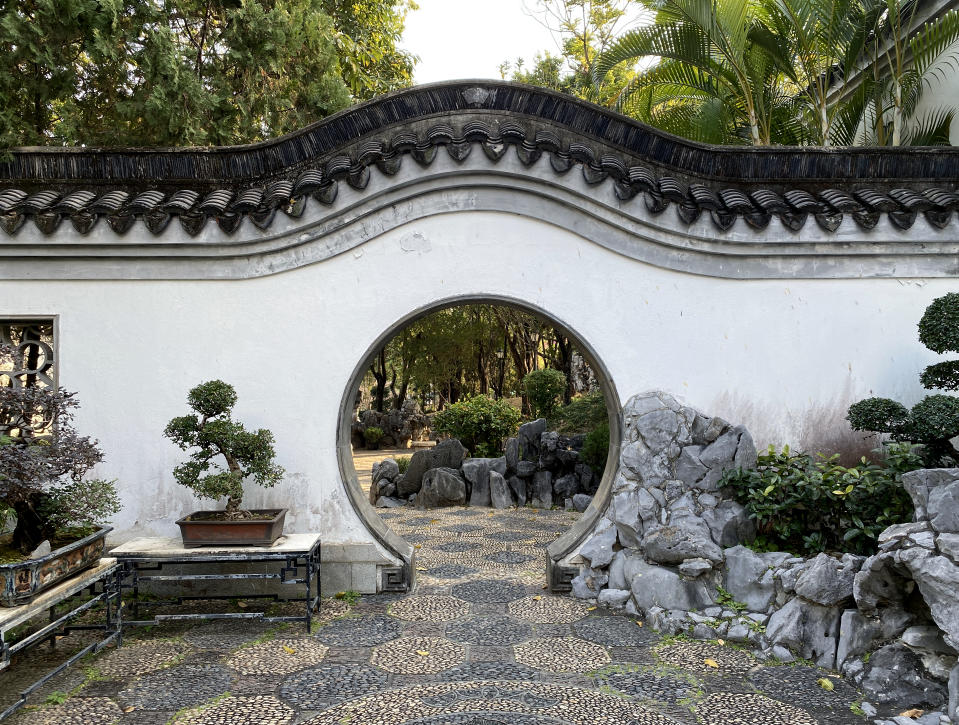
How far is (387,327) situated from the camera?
18.0 ft

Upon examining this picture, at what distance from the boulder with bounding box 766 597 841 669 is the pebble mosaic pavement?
13 centimetres

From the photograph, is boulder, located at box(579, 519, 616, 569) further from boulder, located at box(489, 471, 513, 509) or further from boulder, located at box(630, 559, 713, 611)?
boulder, located at box(489, 471, 513, 509)

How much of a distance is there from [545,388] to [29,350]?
9282 millimetres

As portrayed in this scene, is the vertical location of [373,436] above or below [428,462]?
above

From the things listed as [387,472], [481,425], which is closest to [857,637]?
[387,472]

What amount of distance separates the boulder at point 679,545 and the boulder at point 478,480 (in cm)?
503

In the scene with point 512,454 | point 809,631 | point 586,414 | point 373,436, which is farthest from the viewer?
point 373,436

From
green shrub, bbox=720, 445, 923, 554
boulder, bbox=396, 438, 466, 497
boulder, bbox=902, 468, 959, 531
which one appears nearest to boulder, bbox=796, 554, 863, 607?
green shrub, bbox=720, 445, 923, 554

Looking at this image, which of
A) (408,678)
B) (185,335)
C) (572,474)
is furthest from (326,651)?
(572,474)

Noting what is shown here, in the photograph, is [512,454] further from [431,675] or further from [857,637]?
[857,637]

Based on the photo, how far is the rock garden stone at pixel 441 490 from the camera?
9891 millimetres

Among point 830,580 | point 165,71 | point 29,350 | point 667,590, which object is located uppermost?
point 165,71

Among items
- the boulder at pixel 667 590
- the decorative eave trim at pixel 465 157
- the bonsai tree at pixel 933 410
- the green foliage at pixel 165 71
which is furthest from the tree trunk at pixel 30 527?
the bonsai tree at pixel 933 410

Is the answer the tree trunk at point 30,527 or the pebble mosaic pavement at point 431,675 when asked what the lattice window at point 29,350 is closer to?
the tree trunk at point 30,527
